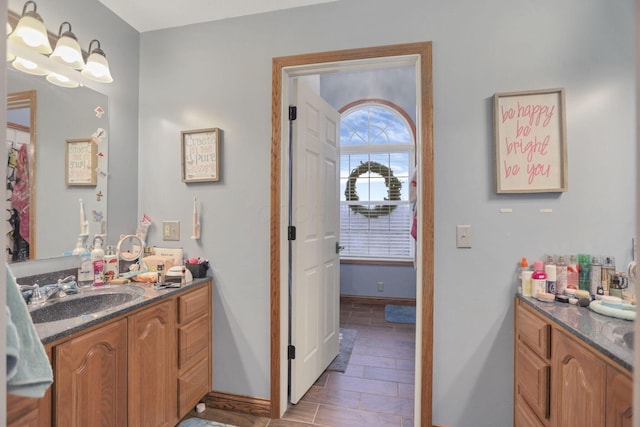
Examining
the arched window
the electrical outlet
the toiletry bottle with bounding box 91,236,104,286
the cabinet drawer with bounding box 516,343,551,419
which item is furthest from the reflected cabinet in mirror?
the arched window

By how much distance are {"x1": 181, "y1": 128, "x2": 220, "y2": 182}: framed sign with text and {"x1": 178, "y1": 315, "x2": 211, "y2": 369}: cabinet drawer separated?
35.4 inches

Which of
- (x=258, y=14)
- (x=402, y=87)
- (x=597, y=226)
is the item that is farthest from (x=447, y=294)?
(x=402, y=87)

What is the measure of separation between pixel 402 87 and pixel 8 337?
14.0ft

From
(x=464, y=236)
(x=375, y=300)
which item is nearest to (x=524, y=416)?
(x=464, y=236)

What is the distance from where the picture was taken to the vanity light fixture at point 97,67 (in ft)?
5.40

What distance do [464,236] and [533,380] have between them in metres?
0.71

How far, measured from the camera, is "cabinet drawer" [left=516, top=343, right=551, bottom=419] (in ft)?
4.03

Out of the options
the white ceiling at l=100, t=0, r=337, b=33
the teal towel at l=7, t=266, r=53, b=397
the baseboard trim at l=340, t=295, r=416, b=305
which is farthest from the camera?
the baseboard trim at l=340, t=295, r=416, b=305

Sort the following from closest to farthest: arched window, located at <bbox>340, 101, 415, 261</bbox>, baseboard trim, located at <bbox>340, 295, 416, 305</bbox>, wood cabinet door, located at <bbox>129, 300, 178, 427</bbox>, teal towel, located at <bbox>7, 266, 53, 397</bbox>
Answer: teal towel, located at <bbox>7, 266, 53, 397</bbox>
wood cabinet door, located at <bbox>129, 300, 178, 427</bbox>
baseboard trim, located at <bbox>340, 295, 416, 305</bbox>
arched window, located at <bbox>340, 101, 415, 261</bbox>

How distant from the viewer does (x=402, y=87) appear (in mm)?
3941

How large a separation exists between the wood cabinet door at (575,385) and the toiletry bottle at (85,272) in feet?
7.27

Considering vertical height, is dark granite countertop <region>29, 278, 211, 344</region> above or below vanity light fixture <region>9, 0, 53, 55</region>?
below

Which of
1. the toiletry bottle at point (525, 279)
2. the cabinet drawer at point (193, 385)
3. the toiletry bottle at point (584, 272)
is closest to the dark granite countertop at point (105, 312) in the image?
the cabinet drawer at point (193, 385)

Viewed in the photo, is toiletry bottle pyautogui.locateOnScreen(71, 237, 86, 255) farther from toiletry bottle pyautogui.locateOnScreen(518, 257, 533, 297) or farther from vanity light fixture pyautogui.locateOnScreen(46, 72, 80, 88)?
toiletry bottle pyautogui.locateOnScreen(518, 257, 533, 297)
